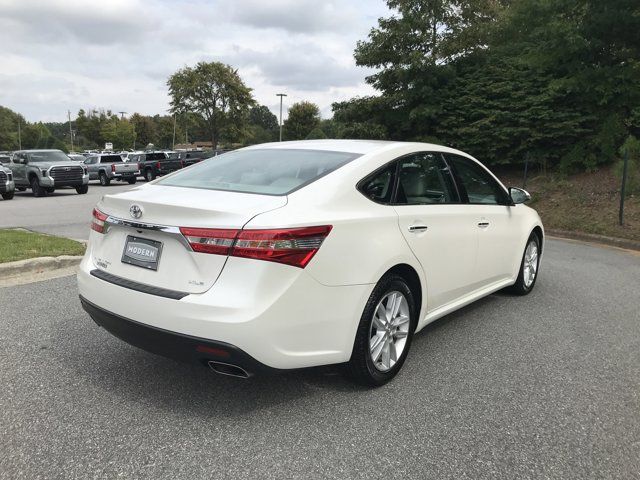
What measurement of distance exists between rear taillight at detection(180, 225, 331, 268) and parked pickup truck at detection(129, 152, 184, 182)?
27.5 m

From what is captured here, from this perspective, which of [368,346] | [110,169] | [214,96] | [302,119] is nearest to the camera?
[368,346]

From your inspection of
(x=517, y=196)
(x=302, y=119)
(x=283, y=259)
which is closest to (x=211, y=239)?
(x=283, y=259)

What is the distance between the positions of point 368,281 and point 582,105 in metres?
15.9

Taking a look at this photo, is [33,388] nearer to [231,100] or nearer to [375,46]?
[375,46]

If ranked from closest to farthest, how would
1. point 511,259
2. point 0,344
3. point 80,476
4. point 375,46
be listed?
point 80,476 < point 0,344 < point 511,259 < point 375,46

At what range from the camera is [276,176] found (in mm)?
3447

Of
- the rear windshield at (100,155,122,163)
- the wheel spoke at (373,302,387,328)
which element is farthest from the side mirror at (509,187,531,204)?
the rear windshield at (100,155,122,163)

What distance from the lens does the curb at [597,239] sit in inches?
412

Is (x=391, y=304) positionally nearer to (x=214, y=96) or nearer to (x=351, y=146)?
(x=351, y=146)

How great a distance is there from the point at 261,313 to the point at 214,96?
5652cm

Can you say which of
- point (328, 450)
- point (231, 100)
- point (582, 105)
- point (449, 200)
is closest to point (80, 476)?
point (328, 450)

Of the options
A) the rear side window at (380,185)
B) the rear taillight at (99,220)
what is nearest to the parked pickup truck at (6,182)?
the rear taillight at (99,220)

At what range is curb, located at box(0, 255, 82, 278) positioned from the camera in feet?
19.6

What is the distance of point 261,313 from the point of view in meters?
2.67
